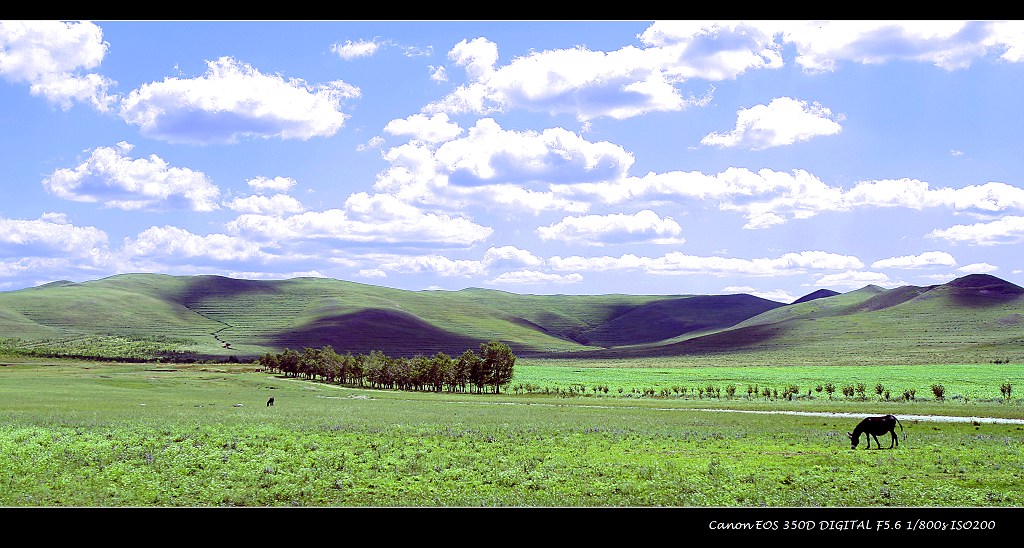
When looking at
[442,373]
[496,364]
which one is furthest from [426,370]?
[496,364]

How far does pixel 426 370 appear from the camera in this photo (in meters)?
106

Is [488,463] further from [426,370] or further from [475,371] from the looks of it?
[426,370]

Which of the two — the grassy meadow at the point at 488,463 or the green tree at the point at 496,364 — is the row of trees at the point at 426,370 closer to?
the green tree at the point at 496,364

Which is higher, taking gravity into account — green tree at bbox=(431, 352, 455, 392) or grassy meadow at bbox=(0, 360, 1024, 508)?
grassy meadow at bbox=(0, 360, 1024, 508)

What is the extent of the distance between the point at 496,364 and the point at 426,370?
36.3 ft

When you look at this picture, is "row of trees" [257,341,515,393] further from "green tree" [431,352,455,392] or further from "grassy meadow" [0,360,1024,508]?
"grassy meadow" [0,360,1024,508]

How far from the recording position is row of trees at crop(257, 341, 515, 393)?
104m

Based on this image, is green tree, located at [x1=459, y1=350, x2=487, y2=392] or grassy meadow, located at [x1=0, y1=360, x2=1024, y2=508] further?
green tree, located at [x1=459, y1=350, x2=487, y2=392]

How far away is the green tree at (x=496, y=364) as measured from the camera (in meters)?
103

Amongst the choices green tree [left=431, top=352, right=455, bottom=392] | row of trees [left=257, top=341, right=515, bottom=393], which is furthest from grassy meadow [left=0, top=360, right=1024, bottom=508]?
green tree [left=431, top=352, right=455, bottom=392]
